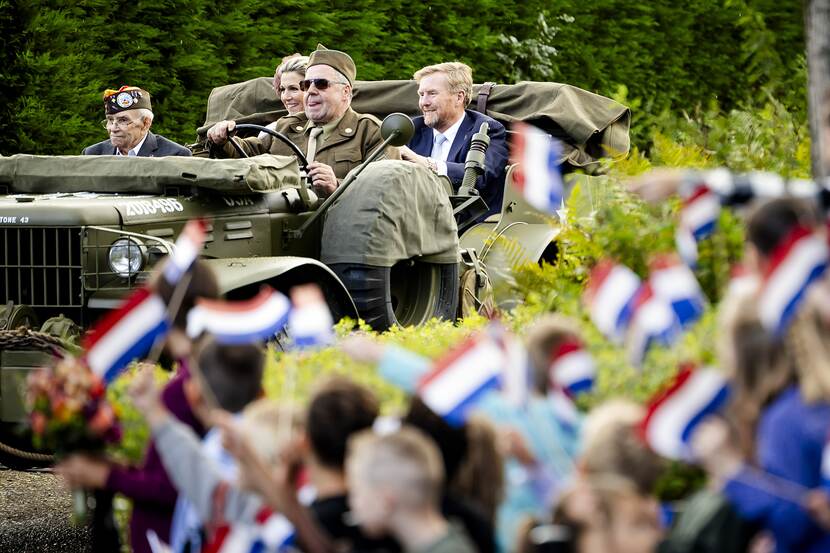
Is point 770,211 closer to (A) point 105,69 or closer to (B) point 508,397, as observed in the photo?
(B) point 508,397

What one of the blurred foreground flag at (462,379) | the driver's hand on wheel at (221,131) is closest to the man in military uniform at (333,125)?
the driver's hand on wheel at (221,131)

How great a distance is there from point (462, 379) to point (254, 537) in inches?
23.9

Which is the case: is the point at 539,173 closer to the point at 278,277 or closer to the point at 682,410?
the point at 682,410

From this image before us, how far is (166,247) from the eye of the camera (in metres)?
6.36

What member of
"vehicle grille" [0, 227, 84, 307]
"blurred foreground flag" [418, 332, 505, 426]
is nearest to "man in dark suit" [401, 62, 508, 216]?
"vehicle grille" [0, 227, 84, 307]

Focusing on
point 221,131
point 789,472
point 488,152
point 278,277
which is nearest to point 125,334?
point 789,472

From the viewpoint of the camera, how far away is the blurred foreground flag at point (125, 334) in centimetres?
388

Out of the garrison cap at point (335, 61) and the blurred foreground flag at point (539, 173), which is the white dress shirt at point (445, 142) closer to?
the garrison cap at point (335, 61)

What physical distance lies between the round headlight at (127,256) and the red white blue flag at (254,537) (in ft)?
9.71

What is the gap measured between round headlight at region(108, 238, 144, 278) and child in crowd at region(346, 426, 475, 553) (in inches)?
135

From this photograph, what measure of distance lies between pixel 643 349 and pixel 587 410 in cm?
36

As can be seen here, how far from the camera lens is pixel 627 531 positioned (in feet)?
9.89

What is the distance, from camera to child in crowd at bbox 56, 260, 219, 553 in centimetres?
364

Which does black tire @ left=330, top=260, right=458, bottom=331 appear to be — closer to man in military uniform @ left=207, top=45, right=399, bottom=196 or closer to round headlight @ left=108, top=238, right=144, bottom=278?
man in military uniform @ left=207, top=45, right=399, bottom=196
